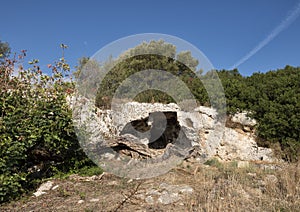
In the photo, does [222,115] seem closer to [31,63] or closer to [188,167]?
[188,167]

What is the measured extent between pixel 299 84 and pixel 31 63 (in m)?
8.23

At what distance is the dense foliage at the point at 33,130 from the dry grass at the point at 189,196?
629 millimetres

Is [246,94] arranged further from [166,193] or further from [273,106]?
[166,193]

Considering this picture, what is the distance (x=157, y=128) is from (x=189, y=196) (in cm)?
489

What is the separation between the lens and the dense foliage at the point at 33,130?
4.08m

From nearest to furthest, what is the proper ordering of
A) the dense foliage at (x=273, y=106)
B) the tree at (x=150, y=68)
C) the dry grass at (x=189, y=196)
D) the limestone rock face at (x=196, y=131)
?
1. the dry grass at (x=189, y=196)
2. the tree at (x=150, y=68)
3. the dense foliage at (x=273, y=106)
4. the limestone rock face at (x=196, y=131)

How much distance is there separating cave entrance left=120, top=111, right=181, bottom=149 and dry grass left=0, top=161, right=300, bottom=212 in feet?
8.86

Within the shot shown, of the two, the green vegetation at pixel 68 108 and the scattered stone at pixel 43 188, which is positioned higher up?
the green vegetation at pixel 68 108

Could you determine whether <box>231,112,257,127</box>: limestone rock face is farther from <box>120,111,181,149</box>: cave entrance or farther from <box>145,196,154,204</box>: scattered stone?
<box>145,196,154,204</box>: scattered stone

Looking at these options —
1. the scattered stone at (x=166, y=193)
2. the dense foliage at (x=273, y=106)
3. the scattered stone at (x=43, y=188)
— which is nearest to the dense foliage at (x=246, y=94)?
the dense foliage at (x=273, y=106)

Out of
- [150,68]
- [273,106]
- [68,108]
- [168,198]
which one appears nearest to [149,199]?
[168,198]

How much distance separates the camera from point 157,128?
889 cm

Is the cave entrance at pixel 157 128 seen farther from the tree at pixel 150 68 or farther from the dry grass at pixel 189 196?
the dry grass at pixel 189 196

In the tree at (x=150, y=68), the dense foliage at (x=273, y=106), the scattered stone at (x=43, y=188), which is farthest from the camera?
the dense foliage at (x=273, y=106)
